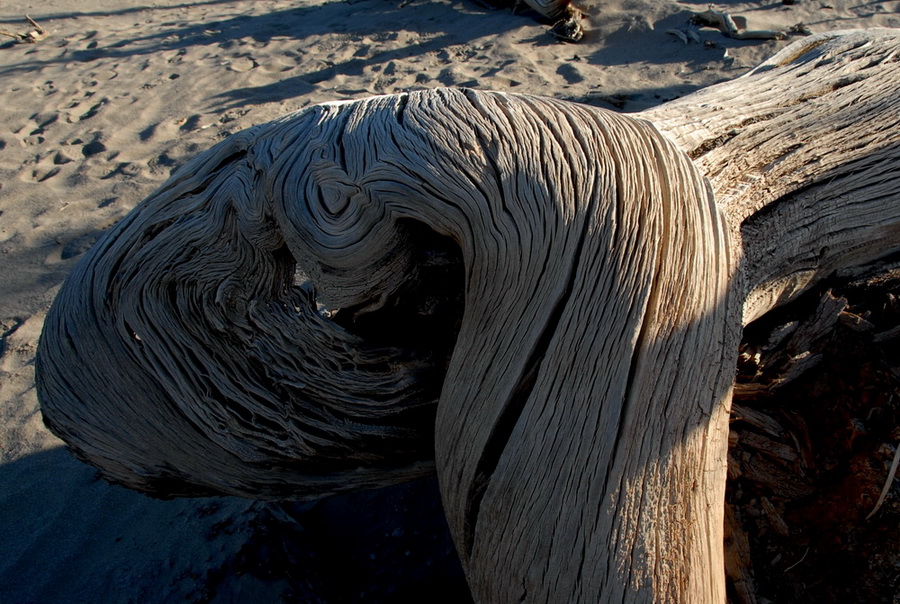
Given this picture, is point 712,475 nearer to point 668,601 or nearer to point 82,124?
point 668,601

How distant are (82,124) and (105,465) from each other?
4.64 metres

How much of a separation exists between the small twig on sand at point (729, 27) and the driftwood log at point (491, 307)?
387 centimetres

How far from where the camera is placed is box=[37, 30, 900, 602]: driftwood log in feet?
4.91

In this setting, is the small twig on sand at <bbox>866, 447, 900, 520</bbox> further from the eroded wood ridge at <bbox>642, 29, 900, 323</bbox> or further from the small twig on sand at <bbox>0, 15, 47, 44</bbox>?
the small twig on sand at <bbox>0, 15, 47, 44</bbox>

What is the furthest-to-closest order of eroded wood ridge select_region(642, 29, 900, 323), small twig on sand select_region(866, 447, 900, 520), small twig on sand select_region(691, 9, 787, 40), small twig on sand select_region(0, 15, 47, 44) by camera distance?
small twig on sand select_region(0, 15, 47, 44)
small twig on sand select_region(691, 9, 787, 40)
eroded wood ridge select_region(642, 29, 900, 323)
small twig on sand select_region(866, 447, 900, 520)

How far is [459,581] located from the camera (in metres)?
2.45

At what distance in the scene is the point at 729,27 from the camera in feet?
18.9

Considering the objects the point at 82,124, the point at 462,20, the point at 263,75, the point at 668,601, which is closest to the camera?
the point at 668,601

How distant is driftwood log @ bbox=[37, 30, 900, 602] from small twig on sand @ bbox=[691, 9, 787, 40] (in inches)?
152

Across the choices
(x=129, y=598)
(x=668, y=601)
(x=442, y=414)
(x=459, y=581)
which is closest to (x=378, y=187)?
(x=442, y=414)

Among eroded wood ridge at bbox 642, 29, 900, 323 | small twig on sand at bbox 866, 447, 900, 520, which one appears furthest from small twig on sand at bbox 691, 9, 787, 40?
small twig on sand at bbox 866, 447, 900, 520

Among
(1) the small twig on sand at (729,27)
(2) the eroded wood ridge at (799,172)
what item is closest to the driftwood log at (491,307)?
(2) the eroded wood ridge at (799,172)

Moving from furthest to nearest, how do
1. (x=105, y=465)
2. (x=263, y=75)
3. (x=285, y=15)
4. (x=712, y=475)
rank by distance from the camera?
(x=285, y=15)
(x=263, y=75)
(x=105, y=465)
(x=712, y=475)

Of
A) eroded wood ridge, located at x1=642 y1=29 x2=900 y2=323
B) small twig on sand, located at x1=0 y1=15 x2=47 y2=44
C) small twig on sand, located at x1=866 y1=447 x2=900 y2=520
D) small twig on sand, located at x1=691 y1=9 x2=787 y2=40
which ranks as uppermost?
eroded wood ridge, located at x1=642 y1=29 x2=900 y2=323
